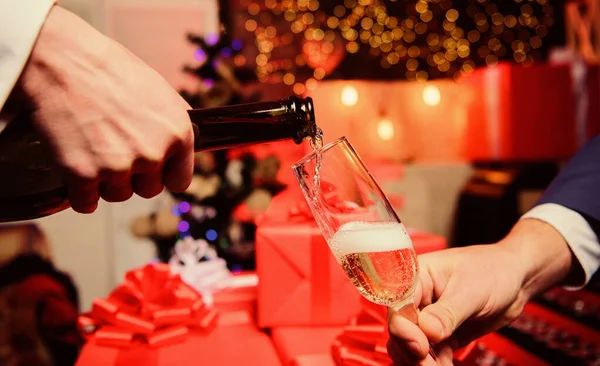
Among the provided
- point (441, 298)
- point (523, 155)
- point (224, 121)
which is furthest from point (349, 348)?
point (523, 155)

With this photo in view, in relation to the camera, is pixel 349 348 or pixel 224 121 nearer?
pixel 224 121

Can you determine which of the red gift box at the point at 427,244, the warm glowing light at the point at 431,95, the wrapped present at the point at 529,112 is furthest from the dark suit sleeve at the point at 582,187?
the warm glowing light at the point at 431,95

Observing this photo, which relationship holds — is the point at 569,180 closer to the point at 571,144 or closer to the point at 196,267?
the point at 196,267

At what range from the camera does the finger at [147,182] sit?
48 cm

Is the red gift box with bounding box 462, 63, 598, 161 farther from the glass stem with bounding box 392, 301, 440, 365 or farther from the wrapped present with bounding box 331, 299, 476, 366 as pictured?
the glass stem with bounding box 392, 301, 440, 365

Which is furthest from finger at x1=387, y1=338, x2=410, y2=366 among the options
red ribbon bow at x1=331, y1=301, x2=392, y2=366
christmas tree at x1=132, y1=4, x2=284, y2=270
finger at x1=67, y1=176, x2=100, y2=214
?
christmas tree at x1=132, y1=4, x2=284, y2=270

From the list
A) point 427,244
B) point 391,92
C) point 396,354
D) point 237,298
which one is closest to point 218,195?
point 237,298

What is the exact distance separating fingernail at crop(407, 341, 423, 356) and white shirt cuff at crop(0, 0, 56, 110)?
0.49 m

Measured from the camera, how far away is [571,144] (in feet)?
11.4

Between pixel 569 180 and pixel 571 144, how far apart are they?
2.92 meters

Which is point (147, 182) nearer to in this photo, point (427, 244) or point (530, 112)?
point (427, 244)

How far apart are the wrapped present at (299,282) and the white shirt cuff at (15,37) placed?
0.67 metres

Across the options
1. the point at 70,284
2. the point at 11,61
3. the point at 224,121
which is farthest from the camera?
the point at 70,284

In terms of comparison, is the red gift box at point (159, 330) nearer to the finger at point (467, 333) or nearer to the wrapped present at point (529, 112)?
the finger at point (467, 333)
